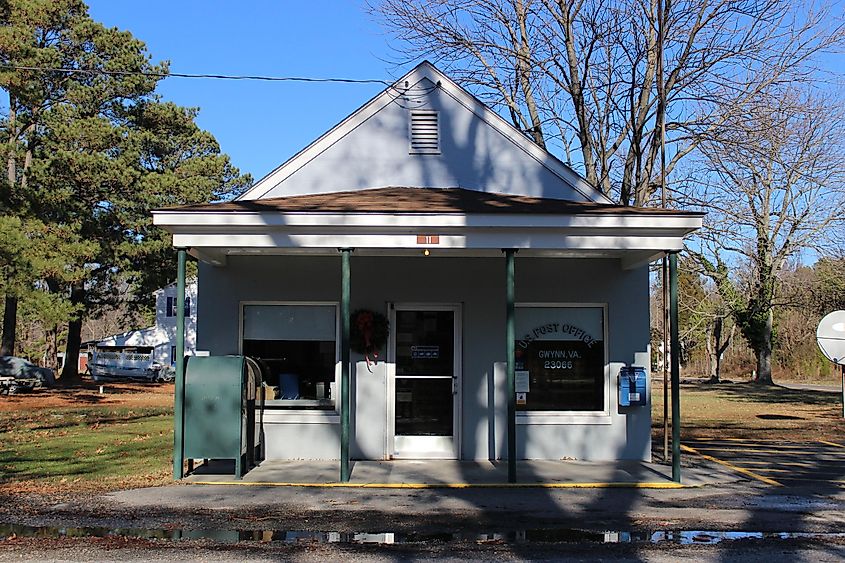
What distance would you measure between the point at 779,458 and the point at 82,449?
11.8 meters

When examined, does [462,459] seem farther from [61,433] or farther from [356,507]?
[61,433]

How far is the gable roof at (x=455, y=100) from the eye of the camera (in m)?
13.8

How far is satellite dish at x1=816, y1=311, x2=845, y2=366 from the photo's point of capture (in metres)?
19.5

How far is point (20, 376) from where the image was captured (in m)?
34.2

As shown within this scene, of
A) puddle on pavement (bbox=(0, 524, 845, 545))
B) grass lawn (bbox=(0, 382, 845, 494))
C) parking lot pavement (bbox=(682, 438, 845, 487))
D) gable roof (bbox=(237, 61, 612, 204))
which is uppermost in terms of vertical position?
gable roof (bbox=(237, 61, 612, 204))

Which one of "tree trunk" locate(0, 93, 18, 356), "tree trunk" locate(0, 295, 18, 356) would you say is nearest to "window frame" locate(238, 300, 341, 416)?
"tree trunk" locate(0, 93, 18, 356)

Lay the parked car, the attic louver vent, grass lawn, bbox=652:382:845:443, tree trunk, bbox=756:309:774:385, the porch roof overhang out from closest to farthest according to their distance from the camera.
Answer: the porch roof overhang < the attic louver vent < grass lawn, bbox=652:382:845:443 < the parked car < tree trunk, bbox=756:309:774:385

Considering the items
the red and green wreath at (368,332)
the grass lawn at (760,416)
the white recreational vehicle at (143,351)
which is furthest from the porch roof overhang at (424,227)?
the white recreational vehicle at (143,351)

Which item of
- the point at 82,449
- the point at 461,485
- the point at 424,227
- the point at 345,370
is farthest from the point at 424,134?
the point at 82,449

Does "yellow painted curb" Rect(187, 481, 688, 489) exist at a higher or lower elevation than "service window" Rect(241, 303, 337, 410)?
lower

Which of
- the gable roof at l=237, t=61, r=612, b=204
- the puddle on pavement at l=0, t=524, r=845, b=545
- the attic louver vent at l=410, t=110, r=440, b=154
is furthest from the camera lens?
the attic louver vent at l=410, t=110, r=440, b=154

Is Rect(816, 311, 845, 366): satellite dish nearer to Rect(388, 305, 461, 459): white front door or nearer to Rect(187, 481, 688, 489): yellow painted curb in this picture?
Rect(187, 481, 688, 489): yellow painted curb

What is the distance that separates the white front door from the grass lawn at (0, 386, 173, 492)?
3444 mm

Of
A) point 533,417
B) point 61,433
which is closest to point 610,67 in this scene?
point 533,417
